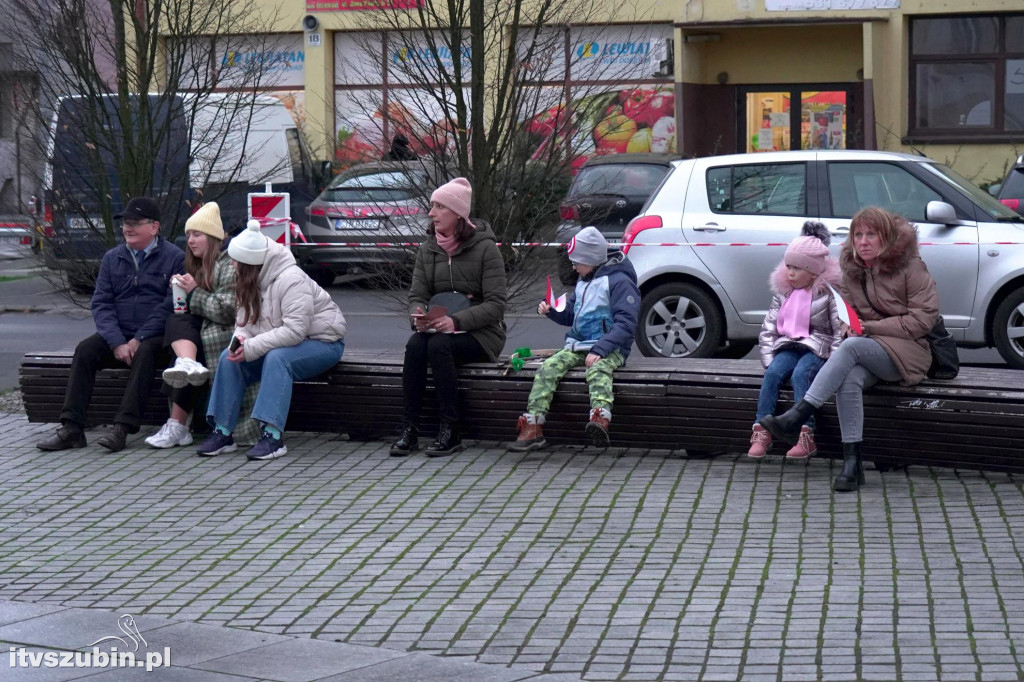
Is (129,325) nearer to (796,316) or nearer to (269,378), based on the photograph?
(269,378)

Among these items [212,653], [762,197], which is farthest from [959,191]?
[212,653]

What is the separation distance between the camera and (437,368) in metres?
8.31

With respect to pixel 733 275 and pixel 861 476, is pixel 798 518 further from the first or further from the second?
pixel 733 275

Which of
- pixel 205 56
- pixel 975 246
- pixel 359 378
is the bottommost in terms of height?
pixel 359 378

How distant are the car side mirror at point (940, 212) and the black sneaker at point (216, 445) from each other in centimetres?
563

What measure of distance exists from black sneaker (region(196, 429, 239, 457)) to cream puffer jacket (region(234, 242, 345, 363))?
0.51 metres

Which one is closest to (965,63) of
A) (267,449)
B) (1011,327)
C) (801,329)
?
(1011,327)

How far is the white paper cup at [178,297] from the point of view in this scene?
882 centimetres

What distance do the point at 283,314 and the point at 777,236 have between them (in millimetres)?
4687

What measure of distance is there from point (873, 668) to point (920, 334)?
9.93 ft

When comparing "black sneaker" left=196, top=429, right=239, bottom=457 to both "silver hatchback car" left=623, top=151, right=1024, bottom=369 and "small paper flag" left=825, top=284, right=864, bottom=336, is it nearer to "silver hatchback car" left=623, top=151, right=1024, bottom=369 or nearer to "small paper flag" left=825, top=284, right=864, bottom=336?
"small paper flag" left=825, top=284, right=864, bottom=336

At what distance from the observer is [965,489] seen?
7230 millimetres

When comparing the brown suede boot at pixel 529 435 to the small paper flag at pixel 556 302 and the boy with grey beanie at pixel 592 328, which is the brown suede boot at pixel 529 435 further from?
the small paper flag at pixel 556 302

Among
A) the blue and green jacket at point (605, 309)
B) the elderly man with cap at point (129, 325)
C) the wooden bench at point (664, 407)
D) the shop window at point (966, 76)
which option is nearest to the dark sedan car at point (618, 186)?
the blue and green jacket at point (605, 309)
